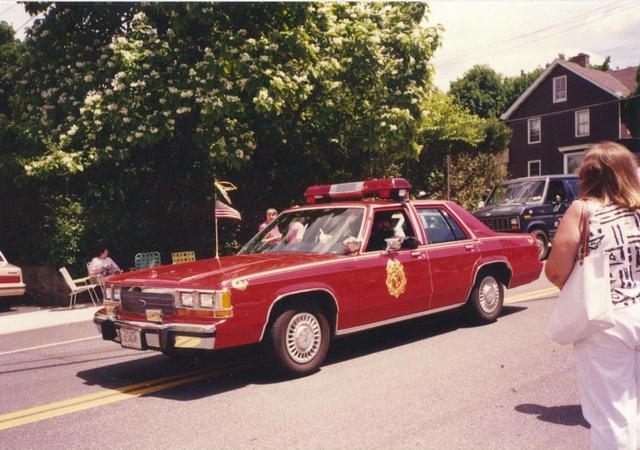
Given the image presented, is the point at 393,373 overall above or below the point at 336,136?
below

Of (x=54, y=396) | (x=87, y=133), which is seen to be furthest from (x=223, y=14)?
(x=54, y=396)

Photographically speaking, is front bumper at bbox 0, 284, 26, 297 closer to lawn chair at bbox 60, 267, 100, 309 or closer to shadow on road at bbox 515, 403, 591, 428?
lawn chair at bbox 60, 267, 100, 309

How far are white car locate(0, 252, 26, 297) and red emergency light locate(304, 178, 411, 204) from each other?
8.76 m

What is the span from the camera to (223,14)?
45.6 ft

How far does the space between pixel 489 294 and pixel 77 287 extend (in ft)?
30.4

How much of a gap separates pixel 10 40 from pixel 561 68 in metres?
31.8

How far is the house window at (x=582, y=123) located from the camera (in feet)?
127

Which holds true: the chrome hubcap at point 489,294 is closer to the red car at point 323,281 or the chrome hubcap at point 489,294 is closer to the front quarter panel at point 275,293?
the red car at point 323,281

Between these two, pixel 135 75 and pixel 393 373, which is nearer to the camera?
pixel 393 373

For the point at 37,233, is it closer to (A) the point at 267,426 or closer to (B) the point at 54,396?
(B) the point at 54,396

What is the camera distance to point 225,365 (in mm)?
6777

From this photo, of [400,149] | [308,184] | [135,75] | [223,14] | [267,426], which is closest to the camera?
[267,426]

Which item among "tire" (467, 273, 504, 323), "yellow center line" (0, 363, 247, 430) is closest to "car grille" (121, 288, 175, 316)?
"yellow center line" (0, 363, 247, 430)

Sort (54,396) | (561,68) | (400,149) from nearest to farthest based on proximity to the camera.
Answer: (54,396) → (400,149) → (561,68)
